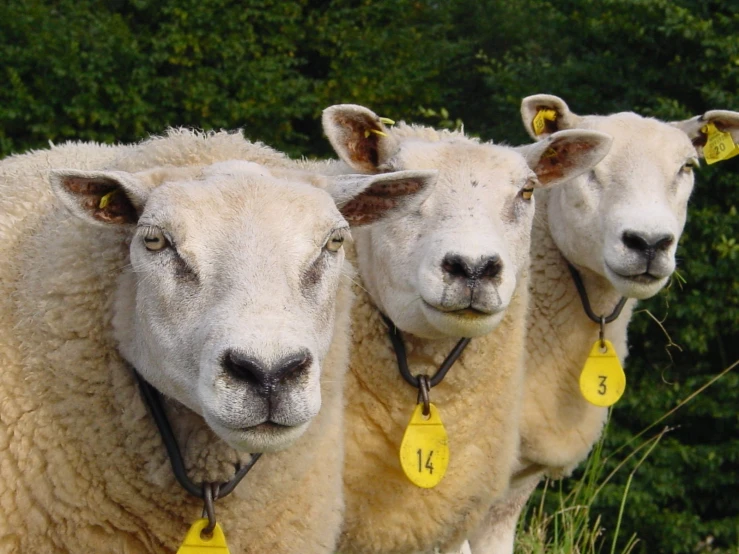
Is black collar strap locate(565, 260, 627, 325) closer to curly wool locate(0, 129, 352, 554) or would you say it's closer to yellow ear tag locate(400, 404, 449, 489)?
yellow ear tag locate(400, 404, 449, 489)

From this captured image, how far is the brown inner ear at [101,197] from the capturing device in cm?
265

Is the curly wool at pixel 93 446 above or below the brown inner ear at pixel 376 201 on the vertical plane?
below

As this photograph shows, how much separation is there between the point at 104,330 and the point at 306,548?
2.52ft

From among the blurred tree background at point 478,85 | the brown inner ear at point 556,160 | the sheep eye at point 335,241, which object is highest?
Result: the sheep eye at point 335,241

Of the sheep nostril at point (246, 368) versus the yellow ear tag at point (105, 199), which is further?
the yellow ear tag at point (105, 199)

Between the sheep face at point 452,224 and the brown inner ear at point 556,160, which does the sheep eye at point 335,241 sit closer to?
the sheep face at point 452,224

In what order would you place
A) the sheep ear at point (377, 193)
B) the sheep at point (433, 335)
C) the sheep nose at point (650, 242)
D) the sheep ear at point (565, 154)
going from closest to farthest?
1. the sheep ear at point (377, 193)
2. the sheep at point (433, 335)
3. the sheep ear at point (565, 154)
4. the sheep nose at point (650, 242)

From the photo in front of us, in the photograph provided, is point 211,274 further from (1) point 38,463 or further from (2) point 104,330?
(1) point 38,463

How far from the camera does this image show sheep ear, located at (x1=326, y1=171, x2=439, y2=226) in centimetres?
293

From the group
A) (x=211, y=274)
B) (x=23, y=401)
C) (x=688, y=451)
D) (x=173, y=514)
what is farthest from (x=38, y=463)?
(x=688, y=451)

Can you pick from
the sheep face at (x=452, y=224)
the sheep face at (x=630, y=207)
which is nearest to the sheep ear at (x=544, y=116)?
the sheep face at (x=630, y=207)

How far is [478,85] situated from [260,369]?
8.88 m

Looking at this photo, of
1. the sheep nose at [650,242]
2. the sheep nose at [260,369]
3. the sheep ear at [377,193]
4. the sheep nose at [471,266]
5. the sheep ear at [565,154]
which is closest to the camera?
the sheep nose at [260,369]

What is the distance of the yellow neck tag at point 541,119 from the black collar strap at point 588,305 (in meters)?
0.62
